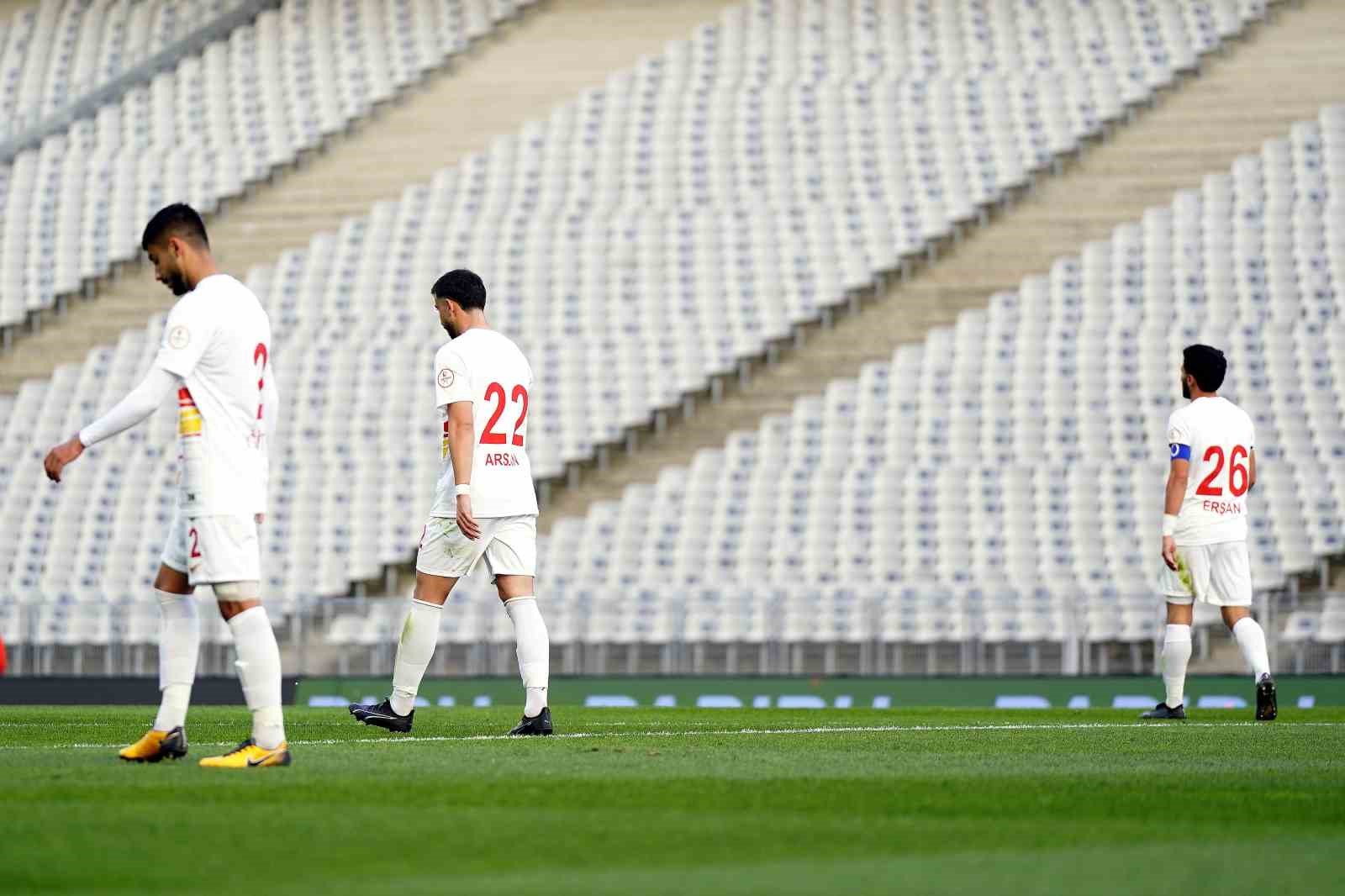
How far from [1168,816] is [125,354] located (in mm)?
22254

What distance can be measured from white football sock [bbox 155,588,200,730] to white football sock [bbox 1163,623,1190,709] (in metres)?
6.18

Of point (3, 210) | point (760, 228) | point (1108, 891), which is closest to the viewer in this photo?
point (1108, 891)

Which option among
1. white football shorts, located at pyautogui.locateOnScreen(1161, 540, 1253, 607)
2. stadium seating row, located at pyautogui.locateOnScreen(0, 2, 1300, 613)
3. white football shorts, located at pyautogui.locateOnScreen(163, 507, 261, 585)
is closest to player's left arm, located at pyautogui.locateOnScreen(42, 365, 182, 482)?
white football shorts, located at pyautogui.locateOnScreen(163, 507, 261, 585)

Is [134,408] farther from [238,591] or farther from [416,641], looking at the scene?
[416,641]

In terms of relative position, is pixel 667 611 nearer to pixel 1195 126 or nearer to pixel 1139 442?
pixel 1139 442

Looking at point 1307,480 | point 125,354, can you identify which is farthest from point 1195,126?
point 125,354

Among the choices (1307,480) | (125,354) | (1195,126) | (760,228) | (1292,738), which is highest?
(1195,126)

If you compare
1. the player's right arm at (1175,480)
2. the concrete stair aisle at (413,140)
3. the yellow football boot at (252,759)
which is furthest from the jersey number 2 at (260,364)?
the concrete stair aisle at (413,140)

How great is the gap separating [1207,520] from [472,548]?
4.52m

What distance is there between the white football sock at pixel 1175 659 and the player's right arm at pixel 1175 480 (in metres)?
0.45

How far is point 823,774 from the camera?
696 cm

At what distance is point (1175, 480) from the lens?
36.4 feet

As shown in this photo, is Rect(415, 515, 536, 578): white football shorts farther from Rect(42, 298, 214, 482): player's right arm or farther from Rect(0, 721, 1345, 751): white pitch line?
Rect(42, 298, 214, 482): player's right arm

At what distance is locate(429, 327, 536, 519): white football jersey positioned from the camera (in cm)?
898
